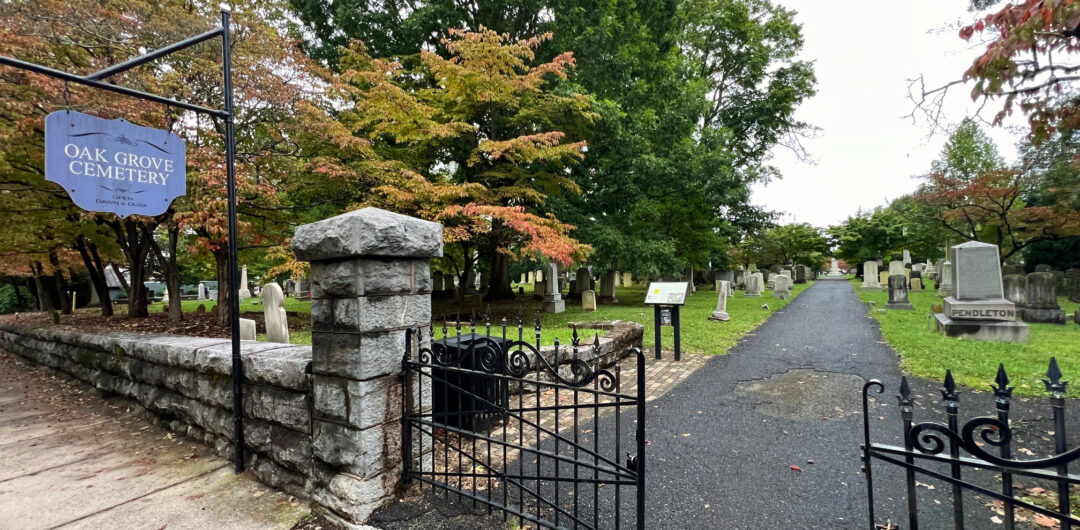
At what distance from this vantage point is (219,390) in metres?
3.49

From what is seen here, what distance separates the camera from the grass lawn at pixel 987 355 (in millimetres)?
5281

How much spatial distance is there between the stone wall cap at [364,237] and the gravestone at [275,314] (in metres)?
3.22

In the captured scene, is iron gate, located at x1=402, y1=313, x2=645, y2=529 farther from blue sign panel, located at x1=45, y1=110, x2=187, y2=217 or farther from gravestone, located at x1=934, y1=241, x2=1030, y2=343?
gravestone, located at x1=934, y1=241, x2=1030, y2=343

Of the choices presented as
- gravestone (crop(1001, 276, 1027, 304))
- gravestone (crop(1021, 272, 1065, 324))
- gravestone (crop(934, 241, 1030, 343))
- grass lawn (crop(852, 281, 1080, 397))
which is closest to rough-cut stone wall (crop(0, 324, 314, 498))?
grass lawn (crop(852, 281, 1080, 397))

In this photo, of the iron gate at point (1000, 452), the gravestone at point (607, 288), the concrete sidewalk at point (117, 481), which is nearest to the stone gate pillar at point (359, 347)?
the concrete sidewalk at point (117, 481)

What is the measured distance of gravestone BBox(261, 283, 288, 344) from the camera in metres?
5.45

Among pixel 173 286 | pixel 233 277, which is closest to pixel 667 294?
pixel 233 277

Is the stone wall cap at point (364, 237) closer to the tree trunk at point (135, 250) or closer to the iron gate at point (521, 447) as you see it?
the iron gate at point (521, 447)

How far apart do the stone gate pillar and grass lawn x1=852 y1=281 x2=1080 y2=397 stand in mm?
6344

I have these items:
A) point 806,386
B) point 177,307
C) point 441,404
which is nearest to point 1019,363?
point 806,386

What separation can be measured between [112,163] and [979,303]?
11869 mm

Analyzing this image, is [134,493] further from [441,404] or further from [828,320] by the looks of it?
[828,320]

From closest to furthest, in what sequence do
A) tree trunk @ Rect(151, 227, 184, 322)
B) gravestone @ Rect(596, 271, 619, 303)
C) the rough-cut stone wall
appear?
the rough-cut stone wall
tree trunk @ Rect(151, 227, 184, 322)
gravestone @ Rect(596, 271, 619, 303)

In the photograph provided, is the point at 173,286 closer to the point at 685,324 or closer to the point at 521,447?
the point at 521,447
